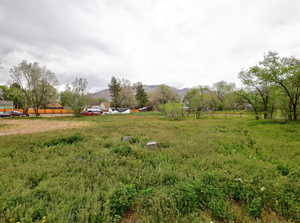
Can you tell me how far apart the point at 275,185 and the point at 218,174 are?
1242mm

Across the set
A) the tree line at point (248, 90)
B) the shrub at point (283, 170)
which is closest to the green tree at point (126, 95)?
the tree line at point (248, 90)

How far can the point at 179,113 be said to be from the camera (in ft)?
91.5

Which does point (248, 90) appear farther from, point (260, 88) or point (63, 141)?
point (63, 141)

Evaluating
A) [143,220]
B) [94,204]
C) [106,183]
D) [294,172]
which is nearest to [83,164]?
[106,183]

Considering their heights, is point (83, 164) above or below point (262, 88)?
below

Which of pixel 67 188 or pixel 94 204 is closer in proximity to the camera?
pixel 94 204

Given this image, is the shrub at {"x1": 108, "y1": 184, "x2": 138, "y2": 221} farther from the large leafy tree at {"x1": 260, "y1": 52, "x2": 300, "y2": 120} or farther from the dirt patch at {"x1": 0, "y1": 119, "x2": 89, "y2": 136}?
the large leafy tree at {"x1": 260, "y1": 52, "x2": 300, "y2": 120}

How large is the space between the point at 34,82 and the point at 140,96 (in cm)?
4230

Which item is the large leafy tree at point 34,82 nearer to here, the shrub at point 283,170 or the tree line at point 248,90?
the tree line at point 248,90

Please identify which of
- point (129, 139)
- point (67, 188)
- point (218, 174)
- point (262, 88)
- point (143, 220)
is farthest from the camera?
point (262, 88)

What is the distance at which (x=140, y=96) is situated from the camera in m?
63.4

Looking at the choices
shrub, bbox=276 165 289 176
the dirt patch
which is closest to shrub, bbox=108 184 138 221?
shrub, bbox=276 165 289 176

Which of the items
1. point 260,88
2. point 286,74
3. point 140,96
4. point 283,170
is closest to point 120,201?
point 283,170

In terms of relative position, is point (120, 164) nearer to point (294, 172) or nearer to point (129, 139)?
point (129, 139)
